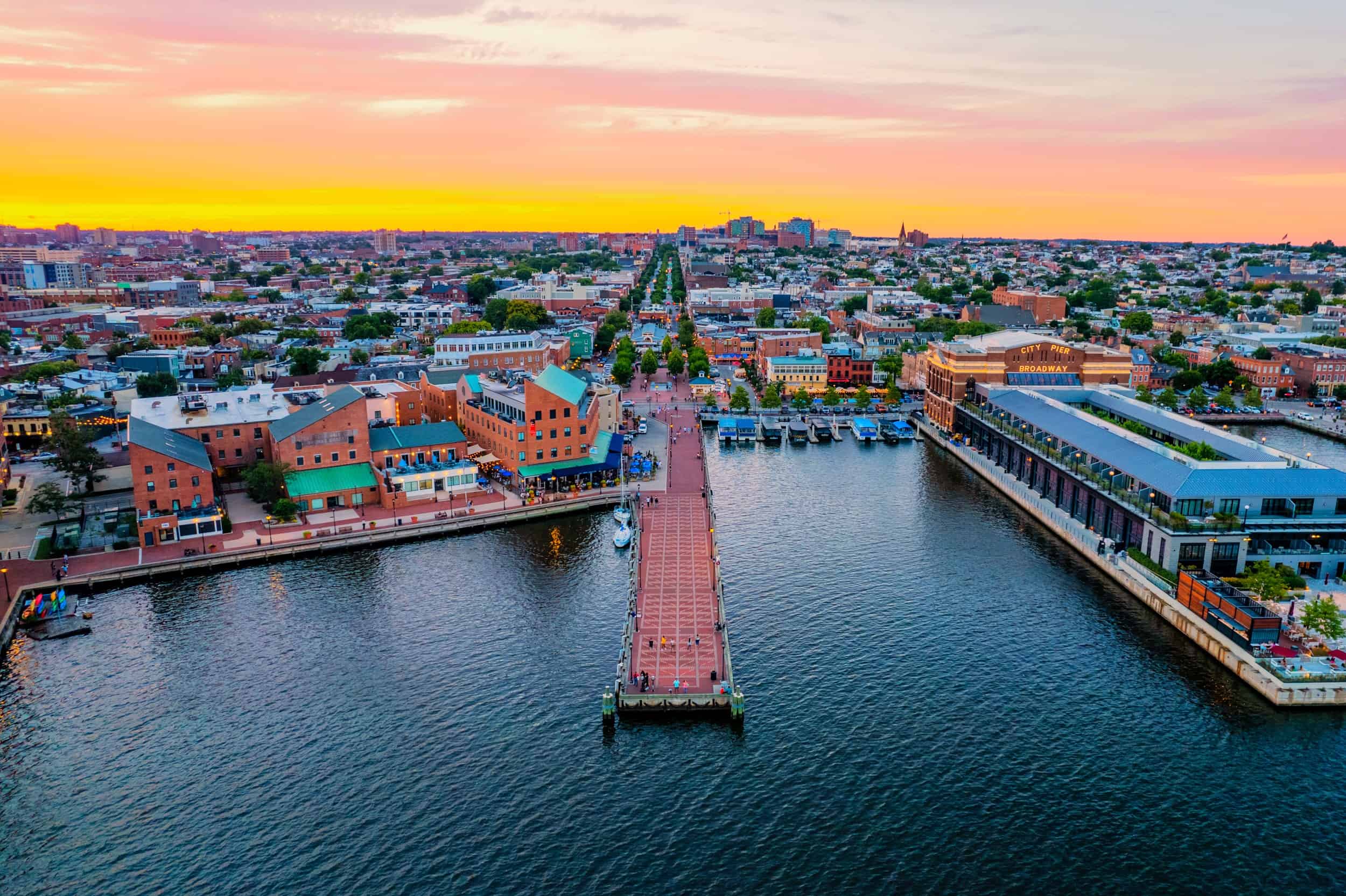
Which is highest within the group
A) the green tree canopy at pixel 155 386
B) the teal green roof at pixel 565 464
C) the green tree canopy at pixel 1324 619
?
the green tree canopy at pixel 155 386

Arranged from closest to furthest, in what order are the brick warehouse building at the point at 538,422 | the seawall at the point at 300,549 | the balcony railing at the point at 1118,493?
the balcony railing at the point at 1118,493
the seawall at the point at 300,549
the brick warehouse building at the point at 538,422

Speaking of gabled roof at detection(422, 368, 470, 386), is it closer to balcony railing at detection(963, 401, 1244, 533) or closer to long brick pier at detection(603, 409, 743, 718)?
long brick pier at detection(603, 409, 743, 718)

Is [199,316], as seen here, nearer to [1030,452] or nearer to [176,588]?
[176,588]

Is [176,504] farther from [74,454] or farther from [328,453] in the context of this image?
[74,454]

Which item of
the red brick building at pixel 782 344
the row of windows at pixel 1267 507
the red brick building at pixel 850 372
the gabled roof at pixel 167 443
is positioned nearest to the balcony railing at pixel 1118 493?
the row of windows at pixel 1267 507

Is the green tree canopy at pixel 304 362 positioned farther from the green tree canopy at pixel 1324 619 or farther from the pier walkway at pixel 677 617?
the green tree canopy at pixel 1324 619
